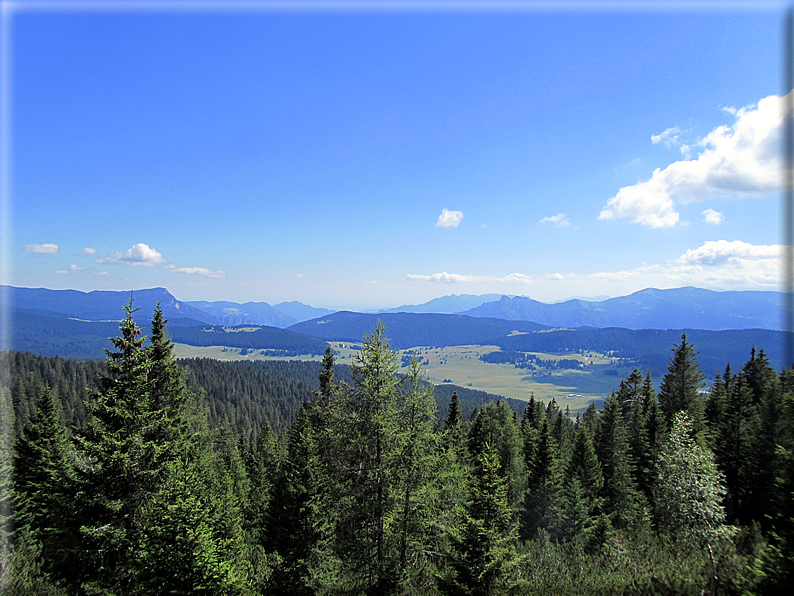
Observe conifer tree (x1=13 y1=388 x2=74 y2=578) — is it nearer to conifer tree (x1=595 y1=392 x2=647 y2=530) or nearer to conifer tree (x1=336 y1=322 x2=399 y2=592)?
conifer tree (x1=336 y1=322 x2=399 y2=592)

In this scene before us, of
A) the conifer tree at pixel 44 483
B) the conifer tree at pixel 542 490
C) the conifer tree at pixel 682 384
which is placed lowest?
the conifer tree at pixel 542 490

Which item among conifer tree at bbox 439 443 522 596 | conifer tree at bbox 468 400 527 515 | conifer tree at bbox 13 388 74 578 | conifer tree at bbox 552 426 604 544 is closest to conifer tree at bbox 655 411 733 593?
conifer tree at bbox 552 426 604 544

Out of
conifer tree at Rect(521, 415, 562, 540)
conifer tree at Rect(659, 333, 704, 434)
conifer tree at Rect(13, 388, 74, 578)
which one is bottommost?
conifer tree at Rect(521, 415, 562, 540)

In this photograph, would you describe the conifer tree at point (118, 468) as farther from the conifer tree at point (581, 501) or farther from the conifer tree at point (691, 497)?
the conifer tree at point (581, 501)

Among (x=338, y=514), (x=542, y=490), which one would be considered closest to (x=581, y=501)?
(x=542, y=490)

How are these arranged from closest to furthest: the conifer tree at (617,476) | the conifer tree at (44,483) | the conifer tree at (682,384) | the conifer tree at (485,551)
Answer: the conifer tree at (485,551) < the conifer tree at (44,483) < the conifer tree at (617,476) < the conifer tree at (682,384)

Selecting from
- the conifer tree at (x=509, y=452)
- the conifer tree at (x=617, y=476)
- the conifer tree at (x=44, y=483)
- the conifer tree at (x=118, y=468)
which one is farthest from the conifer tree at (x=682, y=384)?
the conifer tree at (x=44, y=483)

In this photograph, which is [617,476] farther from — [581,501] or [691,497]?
[691,497]

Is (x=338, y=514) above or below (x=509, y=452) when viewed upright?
above

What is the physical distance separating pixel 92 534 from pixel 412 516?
11089 mm

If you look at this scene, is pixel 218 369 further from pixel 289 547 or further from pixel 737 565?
pixel 737 565

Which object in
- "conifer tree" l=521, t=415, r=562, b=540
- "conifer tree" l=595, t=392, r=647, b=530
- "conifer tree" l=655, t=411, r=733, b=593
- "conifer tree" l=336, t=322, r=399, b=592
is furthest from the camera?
"conifer tree" l=521, t=415, r=562, b=540

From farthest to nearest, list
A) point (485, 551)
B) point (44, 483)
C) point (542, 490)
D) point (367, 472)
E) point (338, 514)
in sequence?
point (542, 490), point (44, 483), point (338, 514), point (367, 472), point (485, 551)

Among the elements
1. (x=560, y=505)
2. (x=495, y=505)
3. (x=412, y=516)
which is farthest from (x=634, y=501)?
(x=412, y=516)
